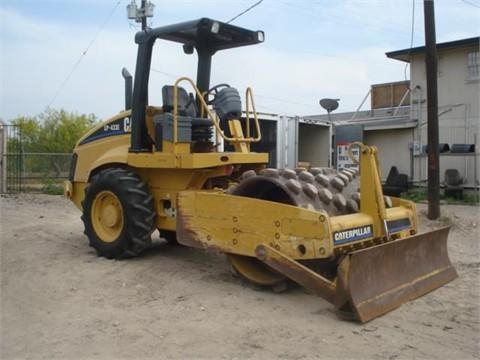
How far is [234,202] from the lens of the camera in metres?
5.60

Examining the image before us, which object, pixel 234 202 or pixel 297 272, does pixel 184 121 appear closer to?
pixel 234 202

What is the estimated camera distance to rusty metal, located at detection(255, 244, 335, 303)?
491 cm

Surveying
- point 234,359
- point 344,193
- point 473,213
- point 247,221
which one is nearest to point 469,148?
point 473,213

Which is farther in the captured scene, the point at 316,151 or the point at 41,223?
the point at 316,151

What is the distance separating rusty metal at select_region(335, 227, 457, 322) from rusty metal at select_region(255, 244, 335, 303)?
140mm

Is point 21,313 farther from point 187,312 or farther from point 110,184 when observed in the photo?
point 110,184

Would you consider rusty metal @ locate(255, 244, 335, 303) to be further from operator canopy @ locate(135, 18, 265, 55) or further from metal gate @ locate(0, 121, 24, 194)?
metal gate @ locate(0, 121, 24, 194)

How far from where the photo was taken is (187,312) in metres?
5.11

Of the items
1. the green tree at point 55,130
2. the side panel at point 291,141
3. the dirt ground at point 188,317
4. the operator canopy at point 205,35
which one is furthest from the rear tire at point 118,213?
the green tree at point 55,130

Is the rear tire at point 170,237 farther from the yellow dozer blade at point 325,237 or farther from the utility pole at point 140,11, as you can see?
the utility pole at point 140,11

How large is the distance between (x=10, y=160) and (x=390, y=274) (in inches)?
597

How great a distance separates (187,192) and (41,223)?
5298mm

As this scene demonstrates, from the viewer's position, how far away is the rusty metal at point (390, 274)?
15.5 ft

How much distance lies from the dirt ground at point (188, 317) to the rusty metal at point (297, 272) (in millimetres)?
236
